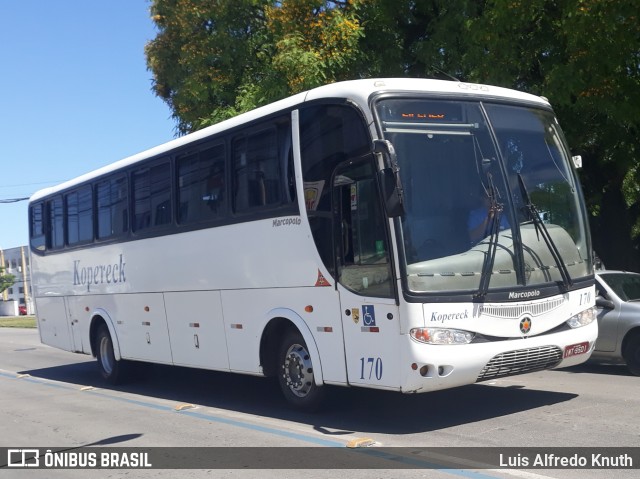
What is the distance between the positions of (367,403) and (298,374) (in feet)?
3.77

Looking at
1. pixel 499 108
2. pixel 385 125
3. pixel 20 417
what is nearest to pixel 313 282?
pixel 385 125

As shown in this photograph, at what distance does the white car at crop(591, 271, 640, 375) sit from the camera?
Answer: 1124 cm

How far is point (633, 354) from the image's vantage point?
11250 millimetres

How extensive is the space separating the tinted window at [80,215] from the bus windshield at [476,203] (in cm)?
811

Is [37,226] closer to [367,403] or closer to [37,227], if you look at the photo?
[37,227]

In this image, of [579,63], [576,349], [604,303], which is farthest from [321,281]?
[579,63]

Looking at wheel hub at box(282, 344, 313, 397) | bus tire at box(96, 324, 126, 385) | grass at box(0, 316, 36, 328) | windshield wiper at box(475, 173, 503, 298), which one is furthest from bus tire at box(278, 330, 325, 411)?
grass at box(0, 316, 36, 328)

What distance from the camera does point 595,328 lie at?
8.99 metres

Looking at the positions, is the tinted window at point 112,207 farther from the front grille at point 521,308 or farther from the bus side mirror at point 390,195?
the front grille at point 521,308

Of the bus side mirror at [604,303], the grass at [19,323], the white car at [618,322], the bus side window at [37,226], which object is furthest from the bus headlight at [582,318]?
the grass at [19,323]

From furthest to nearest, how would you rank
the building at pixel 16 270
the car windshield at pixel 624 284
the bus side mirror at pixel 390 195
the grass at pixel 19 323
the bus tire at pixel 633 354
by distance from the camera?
the building at pixel 16 270 < the grass at pixel 19 323 < the car windshield at pixel 624 284 < the bus tire at pixel 633 354 < the bus side mirror at pixel 390 195

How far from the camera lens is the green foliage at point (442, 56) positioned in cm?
1377

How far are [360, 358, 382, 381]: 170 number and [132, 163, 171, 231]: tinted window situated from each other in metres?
4.82

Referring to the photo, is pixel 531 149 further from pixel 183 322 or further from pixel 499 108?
pixel 183 322
